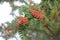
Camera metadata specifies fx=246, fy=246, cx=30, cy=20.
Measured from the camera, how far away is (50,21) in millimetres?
2404

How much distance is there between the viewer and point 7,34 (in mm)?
2527

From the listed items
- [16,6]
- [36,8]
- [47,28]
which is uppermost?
[16,6]

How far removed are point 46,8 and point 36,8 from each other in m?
0.12

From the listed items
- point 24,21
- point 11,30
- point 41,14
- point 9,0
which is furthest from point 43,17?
point 9,0

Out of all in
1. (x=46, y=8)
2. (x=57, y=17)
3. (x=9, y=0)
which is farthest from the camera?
(x=9, y=0)

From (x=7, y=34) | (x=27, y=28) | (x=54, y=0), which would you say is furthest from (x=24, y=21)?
(x=54, y=0)

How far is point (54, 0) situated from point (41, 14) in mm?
279

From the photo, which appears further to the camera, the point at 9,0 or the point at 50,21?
the point at 9,0

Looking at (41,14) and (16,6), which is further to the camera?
(16,6)

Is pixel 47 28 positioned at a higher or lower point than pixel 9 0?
lower

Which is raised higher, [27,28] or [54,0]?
[54,0]

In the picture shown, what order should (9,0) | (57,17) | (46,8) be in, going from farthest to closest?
1. (9,0)
2. (46,8)
3. (57,17)

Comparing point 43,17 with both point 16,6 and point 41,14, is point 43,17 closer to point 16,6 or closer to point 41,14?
point 41,14

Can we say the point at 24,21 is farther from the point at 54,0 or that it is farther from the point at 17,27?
the point at 54,0
